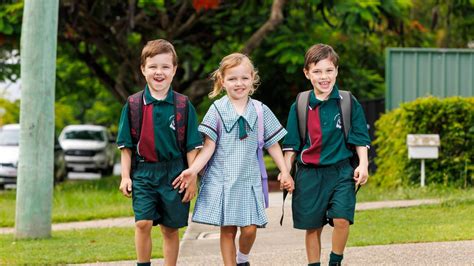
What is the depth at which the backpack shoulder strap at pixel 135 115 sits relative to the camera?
748cm

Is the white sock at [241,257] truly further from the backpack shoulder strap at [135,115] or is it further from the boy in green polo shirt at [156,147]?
the backpack shoulder strap at [135,115]

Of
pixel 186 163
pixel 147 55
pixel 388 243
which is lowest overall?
pixel 388 243

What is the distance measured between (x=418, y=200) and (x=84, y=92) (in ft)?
59.5

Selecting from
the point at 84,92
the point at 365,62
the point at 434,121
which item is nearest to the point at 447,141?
the point at 434,121

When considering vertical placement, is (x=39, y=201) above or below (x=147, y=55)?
below

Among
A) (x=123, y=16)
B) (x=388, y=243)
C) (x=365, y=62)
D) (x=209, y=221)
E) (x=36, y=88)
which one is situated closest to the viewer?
(x=209, y=221)

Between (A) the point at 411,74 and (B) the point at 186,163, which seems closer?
(B) the point at 186,163

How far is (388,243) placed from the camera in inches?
397

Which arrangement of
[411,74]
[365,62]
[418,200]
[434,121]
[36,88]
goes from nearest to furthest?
[36,88], [418,200], [434,121], [411,74], [365,62]

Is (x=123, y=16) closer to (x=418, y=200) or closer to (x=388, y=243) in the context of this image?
(x=418, y=200)

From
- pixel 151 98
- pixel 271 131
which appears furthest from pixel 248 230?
pixel 151 98

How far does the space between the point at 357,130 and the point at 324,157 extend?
0.30 metres

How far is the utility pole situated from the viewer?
1179 centimetres

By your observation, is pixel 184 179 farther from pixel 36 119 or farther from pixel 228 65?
pixel 36 119
